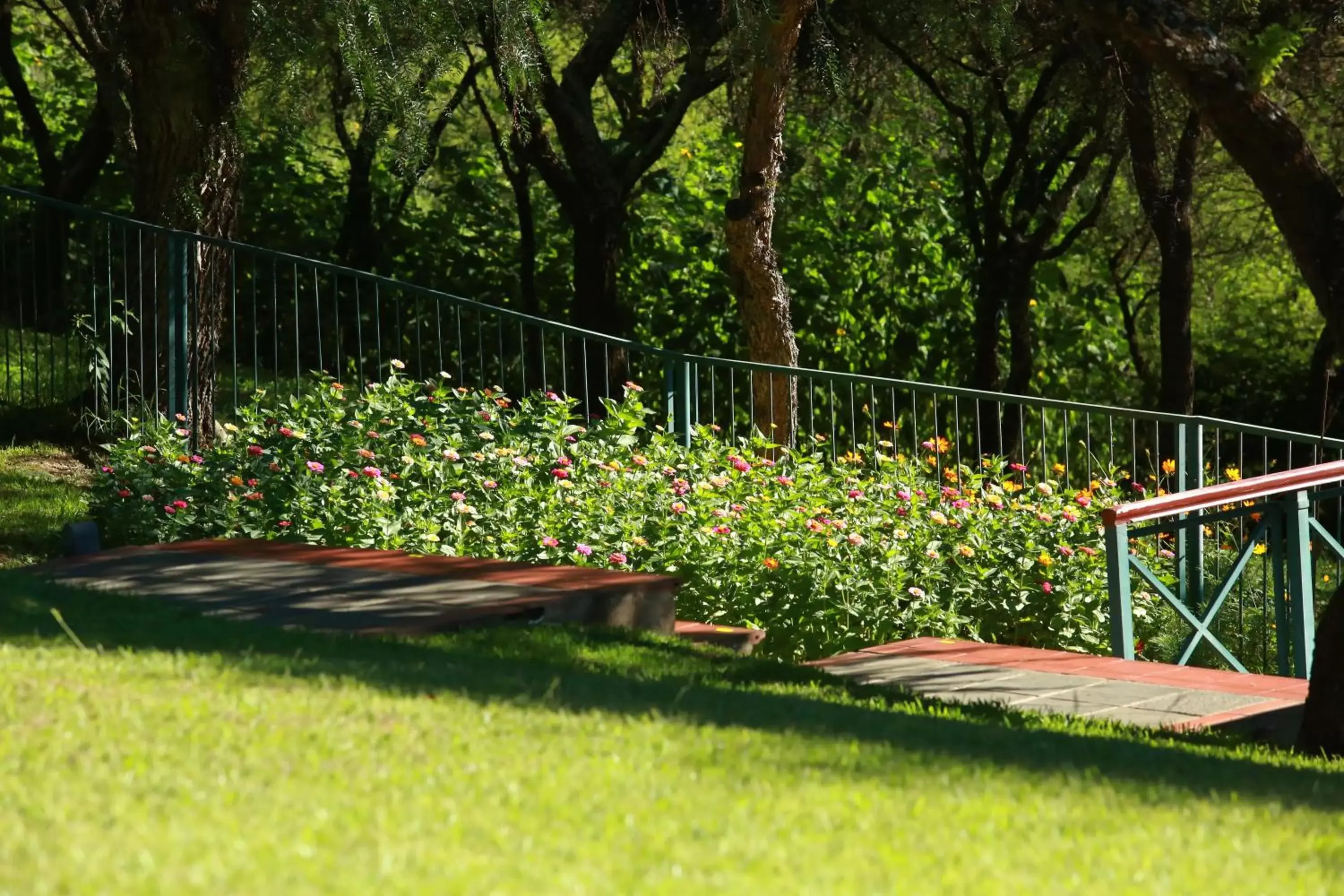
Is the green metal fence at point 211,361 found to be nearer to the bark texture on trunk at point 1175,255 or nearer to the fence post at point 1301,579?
the fence post at point 1301,579

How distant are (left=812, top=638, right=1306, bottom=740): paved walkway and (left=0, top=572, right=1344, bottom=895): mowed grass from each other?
3.41ft

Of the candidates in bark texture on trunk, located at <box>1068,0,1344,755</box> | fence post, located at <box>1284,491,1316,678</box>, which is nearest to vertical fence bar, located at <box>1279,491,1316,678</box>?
fence post, located at <box>1284,491,1316,678</box>

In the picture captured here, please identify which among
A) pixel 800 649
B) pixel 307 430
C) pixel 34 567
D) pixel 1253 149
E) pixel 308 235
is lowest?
pixel 800 649

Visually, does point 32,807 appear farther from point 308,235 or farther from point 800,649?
point 308,235

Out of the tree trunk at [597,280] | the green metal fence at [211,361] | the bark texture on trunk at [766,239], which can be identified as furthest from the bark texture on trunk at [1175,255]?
the tree trunk at [597,280]

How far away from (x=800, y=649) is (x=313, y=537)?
2.32 metres

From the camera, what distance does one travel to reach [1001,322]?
784 inches

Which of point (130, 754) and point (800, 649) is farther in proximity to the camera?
point (800, 649)

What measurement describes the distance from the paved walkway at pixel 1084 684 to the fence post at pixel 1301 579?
0.97m

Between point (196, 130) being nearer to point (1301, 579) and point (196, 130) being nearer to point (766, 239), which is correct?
point (766, 239)

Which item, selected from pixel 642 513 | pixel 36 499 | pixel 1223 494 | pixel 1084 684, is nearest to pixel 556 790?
pixel 1084 684

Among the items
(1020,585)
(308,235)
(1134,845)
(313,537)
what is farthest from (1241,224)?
(1134,845)

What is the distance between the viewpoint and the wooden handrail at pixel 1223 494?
24.6 feet

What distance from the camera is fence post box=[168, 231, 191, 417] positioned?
31.7 ft
